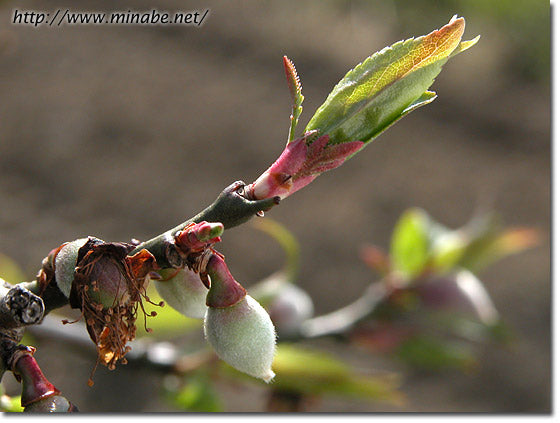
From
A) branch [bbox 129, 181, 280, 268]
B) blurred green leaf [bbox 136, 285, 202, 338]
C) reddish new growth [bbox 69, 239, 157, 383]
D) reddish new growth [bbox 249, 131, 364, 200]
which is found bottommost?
reddish new growth [bbox 69, 239, 157, 383]

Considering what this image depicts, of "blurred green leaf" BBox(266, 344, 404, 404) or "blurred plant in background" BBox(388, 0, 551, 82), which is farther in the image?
"blurred plant in background" BBox(388, 0, 551, 82)

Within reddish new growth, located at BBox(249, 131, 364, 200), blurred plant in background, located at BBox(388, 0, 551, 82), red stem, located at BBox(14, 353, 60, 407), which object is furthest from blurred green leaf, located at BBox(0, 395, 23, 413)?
blurred plant in background, located at BBox(388, 0, 551, 82)

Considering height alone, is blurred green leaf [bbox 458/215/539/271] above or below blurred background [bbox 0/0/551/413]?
below

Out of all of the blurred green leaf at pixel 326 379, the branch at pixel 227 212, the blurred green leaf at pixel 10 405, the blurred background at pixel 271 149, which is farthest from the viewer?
the blurred background at pixel 271 149

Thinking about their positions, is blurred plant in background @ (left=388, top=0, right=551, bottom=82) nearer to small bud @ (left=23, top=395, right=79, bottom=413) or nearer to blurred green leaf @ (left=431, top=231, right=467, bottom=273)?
blurred green leaf @ (left=431, top=231, right=467, bottom=273)

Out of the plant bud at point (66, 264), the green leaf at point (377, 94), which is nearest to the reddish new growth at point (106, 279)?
the plant bud at point (66, 264)

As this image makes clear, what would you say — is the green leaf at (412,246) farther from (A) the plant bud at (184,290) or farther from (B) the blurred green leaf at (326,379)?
(A) the plant bud at (184,290)

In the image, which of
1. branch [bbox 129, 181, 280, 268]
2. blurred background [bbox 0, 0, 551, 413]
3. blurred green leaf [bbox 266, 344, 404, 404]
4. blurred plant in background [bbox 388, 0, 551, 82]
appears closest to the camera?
branch [bbox 129, 181, 280, 268]

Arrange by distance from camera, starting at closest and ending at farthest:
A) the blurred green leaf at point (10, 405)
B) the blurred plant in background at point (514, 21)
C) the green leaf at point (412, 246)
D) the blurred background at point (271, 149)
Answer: the blurred green leaf at point (10, 405), the green leaf at point (412, 246), the blurred background at point (271, 149), the blurred plant in background at point (514, 21)
